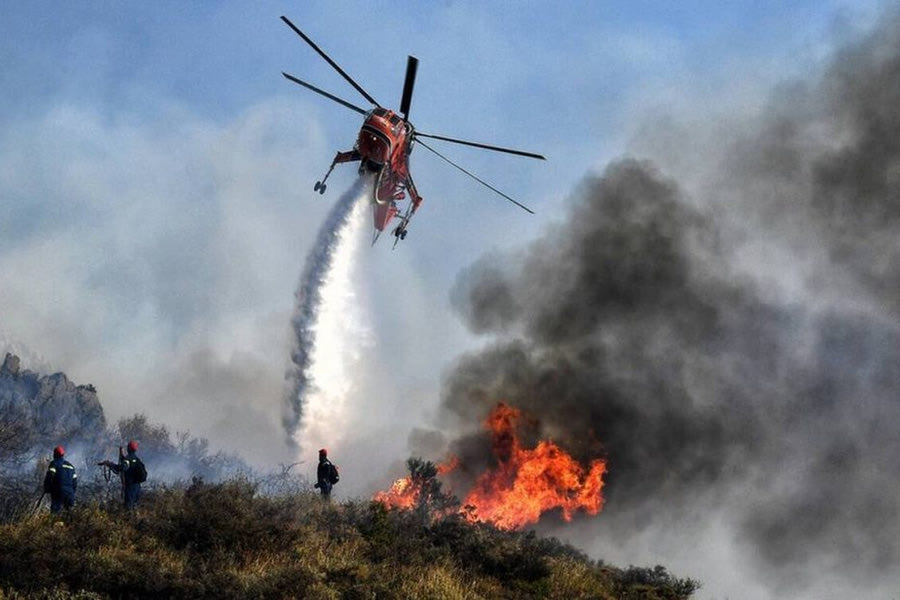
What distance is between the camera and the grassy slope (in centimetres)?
1138

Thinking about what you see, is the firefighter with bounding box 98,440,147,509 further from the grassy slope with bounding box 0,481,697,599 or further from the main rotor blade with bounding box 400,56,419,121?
the main rotor blade with bounding box 400,56,419,121

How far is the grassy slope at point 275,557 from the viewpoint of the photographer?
11.4 m

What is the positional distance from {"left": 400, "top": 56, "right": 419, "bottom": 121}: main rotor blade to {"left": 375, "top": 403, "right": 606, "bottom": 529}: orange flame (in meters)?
16.0

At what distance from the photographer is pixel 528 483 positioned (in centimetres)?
3272

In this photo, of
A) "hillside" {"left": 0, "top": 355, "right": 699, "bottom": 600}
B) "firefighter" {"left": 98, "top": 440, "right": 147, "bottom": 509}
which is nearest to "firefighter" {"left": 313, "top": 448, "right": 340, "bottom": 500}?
"hillside" {"left": 0, "top": 355, "right": 699, "bottom": 600}

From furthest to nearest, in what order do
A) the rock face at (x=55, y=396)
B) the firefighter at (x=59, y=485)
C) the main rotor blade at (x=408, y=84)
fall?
1. the rock face at (x=55, y=396)
2. the main rotor blade at (x=408, y=84)
3. the firefighter at (x=59, y=485)

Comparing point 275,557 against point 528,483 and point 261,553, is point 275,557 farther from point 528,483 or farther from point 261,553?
point 528,483

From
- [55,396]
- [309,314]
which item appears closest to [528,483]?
[309,314]

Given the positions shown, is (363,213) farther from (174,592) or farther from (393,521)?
(174,592)

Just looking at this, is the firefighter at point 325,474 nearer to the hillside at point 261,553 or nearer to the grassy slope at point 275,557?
the hillside at point 261,553

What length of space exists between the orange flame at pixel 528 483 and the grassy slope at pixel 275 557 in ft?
42.6

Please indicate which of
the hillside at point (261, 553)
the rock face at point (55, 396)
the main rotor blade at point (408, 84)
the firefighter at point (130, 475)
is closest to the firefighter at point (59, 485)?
the hillside at point (261, 553)

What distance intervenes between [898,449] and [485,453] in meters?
25.4

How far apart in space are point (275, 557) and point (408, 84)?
19.1 meters
